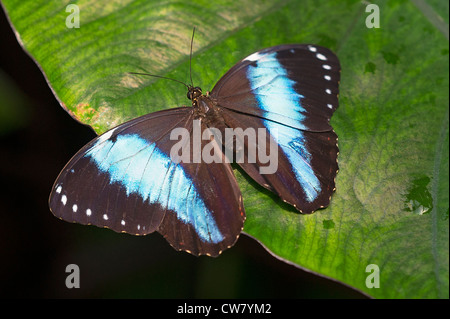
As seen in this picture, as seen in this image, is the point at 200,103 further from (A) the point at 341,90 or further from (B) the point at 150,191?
(A) the point at 341,90

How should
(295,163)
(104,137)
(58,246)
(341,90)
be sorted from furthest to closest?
1. (58,246)
2. (341,90)
3. (295,163)
4. (104,137)

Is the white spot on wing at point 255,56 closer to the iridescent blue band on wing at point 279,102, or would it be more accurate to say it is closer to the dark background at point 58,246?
the iridescent blue band on wing at point 279,102

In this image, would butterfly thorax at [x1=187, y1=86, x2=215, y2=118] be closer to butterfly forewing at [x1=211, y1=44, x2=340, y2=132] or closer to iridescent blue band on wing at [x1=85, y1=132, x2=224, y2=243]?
butterfly forewing at [x1=211, y1=44, x2=340, y2=132]

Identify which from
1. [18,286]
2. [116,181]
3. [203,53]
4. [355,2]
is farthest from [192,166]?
[18,286]

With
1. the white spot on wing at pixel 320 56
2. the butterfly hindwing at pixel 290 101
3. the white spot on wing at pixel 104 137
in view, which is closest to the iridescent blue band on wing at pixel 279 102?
the butterfly hindwing at pixel 290 101

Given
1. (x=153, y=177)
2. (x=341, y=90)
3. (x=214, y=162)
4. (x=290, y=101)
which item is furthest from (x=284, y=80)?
(x=153, y=177)
